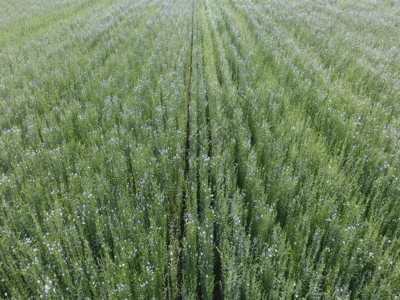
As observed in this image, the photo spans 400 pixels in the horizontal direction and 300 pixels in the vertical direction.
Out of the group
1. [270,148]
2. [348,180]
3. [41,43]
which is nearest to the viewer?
[348,180]

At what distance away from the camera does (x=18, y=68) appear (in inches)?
283

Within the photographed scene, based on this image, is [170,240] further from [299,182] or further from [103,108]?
[103,108]

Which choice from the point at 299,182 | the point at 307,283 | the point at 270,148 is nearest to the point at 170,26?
the point at 270,148

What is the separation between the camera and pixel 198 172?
14.0 feet

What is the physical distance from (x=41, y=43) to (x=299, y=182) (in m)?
9.83

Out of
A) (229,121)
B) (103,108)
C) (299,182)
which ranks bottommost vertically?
(299,182)

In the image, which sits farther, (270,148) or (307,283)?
(270,148)

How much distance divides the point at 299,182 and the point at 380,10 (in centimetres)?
1563

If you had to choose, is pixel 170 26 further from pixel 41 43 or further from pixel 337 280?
pixel 337 280

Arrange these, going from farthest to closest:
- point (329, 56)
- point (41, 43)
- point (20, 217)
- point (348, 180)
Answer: point (41, 43) → point (329, 56) → point (348, 180) → point (20, 217)

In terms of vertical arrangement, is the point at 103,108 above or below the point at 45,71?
below

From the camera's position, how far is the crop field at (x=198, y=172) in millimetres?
2557

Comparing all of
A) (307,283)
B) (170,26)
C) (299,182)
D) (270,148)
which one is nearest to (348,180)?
(299,182)

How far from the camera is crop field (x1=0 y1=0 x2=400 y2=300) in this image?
2.56 metres
